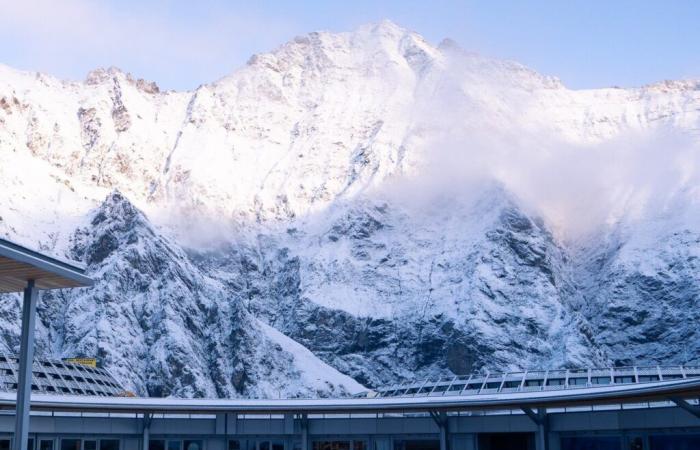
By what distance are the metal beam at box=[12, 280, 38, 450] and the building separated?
12.2 metres

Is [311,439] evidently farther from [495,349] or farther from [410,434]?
[495,349]

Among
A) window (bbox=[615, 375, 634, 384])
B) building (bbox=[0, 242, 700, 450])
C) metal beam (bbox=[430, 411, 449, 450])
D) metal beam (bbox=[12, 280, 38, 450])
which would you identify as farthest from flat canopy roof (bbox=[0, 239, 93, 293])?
window (bbox=[615, 375, 634, 384])

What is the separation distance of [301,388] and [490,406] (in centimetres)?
12678

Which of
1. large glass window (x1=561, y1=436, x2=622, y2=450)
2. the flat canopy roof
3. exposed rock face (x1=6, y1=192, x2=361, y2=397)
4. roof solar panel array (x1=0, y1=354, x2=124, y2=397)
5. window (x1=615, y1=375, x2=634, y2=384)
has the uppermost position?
exposed rock face (x1=6, y1=192, x2=361, y2=397)

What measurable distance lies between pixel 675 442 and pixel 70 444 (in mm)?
29656

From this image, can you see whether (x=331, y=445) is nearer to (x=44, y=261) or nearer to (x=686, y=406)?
(x=686, y=406)

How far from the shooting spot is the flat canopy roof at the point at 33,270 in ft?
90.7

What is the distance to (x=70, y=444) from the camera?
171ft

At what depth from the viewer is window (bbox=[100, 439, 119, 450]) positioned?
174 feet

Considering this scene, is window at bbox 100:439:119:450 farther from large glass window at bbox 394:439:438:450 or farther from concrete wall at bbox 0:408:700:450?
large glass window at bbox 394:439:438:450

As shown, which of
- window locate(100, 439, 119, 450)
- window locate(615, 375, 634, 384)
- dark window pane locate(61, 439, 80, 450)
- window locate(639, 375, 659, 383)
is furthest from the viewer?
window locate(639, 375, 659, 383)

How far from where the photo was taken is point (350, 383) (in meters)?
176

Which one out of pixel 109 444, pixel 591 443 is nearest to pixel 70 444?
pixel 109 444

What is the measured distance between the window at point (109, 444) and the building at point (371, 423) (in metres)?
0.05
